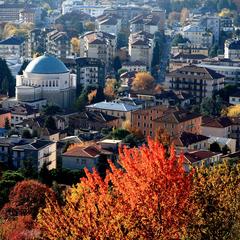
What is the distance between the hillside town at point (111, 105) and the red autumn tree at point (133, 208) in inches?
1.4

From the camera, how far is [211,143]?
2111cm

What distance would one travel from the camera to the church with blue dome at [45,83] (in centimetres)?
2764

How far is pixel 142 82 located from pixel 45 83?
433 centimetres

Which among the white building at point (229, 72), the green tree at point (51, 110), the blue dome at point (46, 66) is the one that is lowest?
the green tree at point (51, 110)

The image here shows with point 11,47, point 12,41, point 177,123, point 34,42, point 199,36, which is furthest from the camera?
point 199,36

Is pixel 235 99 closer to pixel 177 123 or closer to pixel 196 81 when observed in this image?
pixel 196 81

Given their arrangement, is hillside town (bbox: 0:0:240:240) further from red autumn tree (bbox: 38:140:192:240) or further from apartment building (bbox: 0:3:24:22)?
apartment building (bbox: 0:3:24:22)

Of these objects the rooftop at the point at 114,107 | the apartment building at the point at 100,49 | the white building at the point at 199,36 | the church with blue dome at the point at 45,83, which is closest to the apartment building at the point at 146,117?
→ the rooftop at the point at 114,107

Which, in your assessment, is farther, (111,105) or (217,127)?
(111,105)

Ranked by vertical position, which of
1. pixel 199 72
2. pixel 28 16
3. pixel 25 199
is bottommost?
pixel 25 199

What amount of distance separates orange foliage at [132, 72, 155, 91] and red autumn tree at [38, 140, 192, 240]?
60.2ft

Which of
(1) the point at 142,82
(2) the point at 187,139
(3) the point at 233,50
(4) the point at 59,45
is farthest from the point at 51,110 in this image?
(4) the point at 59,45

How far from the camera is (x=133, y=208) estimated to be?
11.2 metres

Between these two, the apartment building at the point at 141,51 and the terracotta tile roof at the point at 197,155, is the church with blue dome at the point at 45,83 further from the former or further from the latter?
the terracotta tile roof at the point at 197,155
